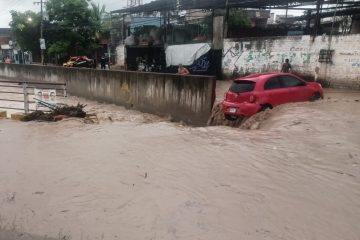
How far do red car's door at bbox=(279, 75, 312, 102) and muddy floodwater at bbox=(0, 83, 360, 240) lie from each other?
6.14 feet

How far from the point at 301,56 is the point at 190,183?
14254 millimetres

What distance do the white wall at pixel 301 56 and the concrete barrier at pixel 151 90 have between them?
733 cm

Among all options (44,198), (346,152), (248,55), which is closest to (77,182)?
(44,198)

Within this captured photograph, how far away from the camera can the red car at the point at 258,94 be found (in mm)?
10789

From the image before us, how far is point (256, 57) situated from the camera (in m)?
20.8

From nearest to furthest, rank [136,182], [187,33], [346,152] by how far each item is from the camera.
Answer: [136,182], [346,152], [187,33]

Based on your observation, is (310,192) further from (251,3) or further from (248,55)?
(251,3)

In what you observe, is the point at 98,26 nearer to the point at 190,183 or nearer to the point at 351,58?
the point at 351,58

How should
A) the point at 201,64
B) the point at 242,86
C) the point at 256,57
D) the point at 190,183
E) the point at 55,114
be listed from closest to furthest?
the point at 190,183, the point at 242,86, the point at 55,114, the point at 256,57, the point at 201,64

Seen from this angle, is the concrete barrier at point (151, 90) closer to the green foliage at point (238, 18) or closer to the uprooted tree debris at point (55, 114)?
the uprooted tree debris at point (55, 114)

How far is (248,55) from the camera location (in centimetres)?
2123

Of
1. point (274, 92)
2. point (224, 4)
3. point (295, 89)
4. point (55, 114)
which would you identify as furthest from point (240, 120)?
point (224, 4)

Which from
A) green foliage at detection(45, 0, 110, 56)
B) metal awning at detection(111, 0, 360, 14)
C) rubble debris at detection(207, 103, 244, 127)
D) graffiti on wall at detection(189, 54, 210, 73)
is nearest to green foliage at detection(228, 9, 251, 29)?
metal awning at detection(111, 0, 360, 14)

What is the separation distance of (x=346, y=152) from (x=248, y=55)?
48.8 feet
